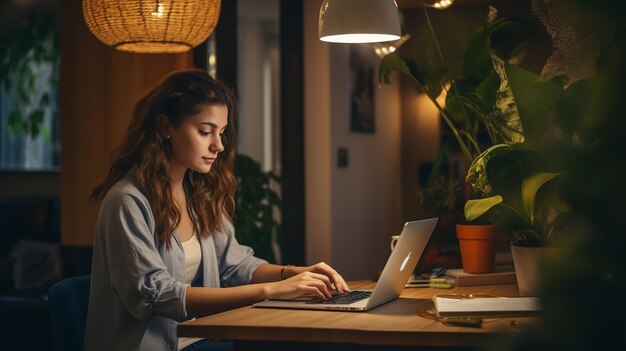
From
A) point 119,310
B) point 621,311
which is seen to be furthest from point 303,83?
point 621,311

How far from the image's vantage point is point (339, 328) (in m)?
1.62

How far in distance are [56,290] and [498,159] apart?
111 cm

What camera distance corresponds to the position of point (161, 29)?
116 inches

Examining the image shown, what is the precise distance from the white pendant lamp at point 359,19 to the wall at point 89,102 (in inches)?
79.4

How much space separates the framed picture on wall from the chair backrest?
3389 mm

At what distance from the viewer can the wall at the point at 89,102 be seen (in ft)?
13.6

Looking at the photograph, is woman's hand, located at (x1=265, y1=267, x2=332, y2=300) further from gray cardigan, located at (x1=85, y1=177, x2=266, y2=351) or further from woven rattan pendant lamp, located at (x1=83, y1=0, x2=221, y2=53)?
woven rattan pendant lamp, located at (x1=83, y1=0, x2=221, y2=53)

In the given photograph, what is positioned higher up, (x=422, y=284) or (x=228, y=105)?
(x=228, y=105)

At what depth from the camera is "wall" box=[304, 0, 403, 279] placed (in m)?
4.89

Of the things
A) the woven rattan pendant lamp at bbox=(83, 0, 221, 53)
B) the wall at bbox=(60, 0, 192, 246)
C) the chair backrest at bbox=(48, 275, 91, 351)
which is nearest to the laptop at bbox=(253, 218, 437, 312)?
the chair backrest at bbox=(48, 275, 91, 351)

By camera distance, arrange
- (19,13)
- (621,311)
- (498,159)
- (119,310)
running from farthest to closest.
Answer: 1. (19,13)
2. (119,310)
3. (498,159)
4. (621,311)

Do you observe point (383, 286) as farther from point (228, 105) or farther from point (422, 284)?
point (228, 105)

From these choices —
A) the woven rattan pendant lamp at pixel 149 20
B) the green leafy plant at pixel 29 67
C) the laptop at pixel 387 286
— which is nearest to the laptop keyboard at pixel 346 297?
the laptop at pixel 387 286

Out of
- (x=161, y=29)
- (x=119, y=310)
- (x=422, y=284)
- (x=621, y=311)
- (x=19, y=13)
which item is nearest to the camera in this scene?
(x=621, y=311)
